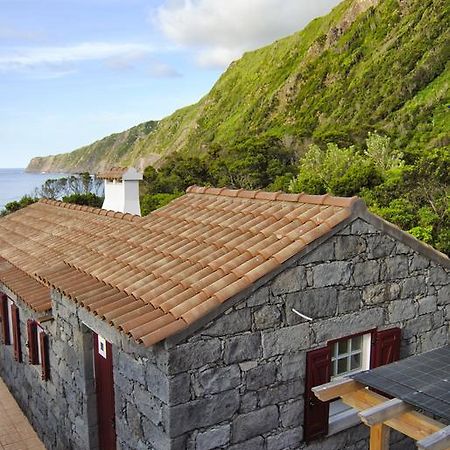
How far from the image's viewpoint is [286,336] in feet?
16.6

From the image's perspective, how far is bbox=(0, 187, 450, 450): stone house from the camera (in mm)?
4574

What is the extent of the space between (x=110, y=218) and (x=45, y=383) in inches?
132

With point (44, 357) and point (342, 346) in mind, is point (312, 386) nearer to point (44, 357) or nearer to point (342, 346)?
point (342, 346)

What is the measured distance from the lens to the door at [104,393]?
578 cm

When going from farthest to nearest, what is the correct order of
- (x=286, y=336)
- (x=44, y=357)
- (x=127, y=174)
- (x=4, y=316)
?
(x=127, y=174) → (x=4, y=316) → (x=44, y=357) → (x=286, y=336)

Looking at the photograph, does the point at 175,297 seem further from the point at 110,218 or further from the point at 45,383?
the point at 110,218

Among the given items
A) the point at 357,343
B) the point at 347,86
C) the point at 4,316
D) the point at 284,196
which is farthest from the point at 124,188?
the point at 347,86

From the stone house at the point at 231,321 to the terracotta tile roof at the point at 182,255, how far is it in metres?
0.02

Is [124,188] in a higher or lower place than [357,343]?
higher

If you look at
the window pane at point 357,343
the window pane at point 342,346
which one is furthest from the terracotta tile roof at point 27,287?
the window pane at point 357,343

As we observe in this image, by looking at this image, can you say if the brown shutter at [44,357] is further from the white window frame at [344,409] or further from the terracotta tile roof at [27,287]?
the white window frame at [344,409]

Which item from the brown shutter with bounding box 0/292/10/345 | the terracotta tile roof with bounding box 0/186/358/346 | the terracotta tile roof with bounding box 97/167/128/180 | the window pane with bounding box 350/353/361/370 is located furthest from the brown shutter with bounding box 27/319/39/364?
the terracotta tile roof with bounding box 97/167/128/180

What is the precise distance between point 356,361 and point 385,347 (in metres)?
0.38

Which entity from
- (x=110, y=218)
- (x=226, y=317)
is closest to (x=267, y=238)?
(x=226, y=317)
